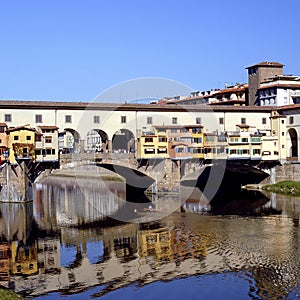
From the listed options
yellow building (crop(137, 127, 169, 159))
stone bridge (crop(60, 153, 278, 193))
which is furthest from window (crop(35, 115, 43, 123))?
yellow building (crop(137, 127, 169, 159))

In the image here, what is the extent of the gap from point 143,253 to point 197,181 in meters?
34.5

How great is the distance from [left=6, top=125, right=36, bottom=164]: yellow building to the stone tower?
115ft

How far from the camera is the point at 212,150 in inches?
2197

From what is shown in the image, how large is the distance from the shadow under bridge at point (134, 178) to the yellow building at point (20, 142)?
862 cm

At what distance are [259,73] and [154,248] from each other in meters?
45.8

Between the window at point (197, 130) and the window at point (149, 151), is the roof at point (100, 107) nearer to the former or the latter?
the window at point (197, 130)

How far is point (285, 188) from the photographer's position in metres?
56.4

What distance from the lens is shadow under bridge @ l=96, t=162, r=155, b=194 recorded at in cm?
5708

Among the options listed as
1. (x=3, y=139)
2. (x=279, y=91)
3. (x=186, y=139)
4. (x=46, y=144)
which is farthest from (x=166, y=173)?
(x=279, y=91)

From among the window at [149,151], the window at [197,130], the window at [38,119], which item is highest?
the window at [38,119]

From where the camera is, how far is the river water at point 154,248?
78.3ft

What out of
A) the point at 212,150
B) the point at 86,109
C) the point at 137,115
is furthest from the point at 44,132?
the point at 212,150

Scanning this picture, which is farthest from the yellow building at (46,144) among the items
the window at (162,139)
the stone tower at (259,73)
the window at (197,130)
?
the stone tower at (259,73)

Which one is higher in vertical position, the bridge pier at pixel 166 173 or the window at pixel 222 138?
the window at pixel 222 138
